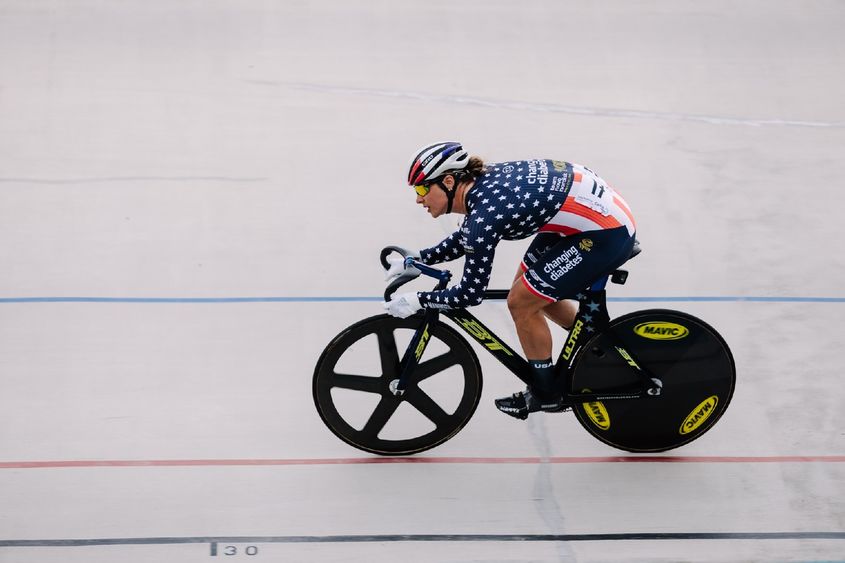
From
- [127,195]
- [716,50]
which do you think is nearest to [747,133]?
[716,50]

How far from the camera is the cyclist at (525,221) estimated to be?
3.94m

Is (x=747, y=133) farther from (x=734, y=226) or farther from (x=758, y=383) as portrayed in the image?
(x=758, y=383)

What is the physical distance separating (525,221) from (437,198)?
345mm

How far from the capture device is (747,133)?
7047 millimetres

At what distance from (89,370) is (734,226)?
358 centimetres

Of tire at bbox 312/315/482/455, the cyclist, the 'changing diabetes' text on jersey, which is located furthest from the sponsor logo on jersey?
tire at bbox 312/315/482/455

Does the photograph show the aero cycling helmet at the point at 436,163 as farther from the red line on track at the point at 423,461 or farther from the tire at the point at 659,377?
the red line on track at the point at 423,461

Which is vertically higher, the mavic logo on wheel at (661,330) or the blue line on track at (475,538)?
the mavic logo on wheel at (661,330)

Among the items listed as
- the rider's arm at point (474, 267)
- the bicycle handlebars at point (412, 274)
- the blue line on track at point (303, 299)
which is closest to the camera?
the rider's arm at point (474, 267)

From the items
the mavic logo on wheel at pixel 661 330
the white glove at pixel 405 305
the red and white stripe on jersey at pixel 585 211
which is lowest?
the mavic logo on wheel at pixel 661 330

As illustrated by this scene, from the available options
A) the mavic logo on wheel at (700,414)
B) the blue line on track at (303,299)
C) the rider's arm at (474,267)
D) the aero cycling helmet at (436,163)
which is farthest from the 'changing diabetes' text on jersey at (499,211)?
the blue line on track at (303,299)

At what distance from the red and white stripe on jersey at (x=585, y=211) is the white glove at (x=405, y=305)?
1.80 ft

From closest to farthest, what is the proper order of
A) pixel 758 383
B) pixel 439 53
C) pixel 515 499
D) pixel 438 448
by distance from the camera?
pixel 515 499
pixel 438 448
pixel 758 383
pixel 439 53

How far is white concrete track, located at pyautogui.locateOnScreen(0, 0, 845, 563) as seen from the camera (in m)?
4.23
